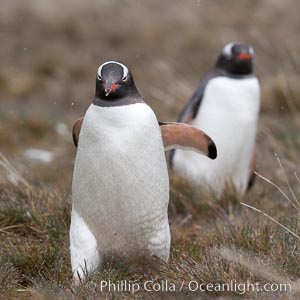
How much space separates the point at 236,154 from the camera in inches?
Answer: 266

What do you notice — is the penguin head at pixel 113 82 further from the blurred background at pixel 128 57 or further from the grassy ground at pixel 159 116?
the blurred background at pixel 128 57

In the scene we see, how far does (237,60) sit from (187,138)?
2.41 meters

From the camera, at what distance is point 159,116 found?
9.38 m

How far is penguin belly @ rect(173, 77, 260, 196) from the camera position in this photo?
6539mm

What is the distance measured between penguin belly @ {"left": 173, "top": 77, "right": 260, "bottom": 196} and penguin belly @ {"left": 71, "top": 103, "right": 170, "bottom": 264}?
222cm

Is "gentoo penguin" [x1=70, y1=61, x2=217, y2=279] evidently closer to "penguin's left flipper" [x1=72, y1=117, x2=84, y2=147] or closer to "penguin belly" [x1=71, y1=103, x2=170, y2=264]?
"penguin belly" [x1=71, y1=103, x2=170, y2=264]

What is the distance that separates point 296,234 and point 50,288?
1347 mm

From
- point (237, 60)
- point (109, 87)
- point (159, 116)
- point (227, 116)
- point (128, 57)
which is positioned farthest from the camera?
point (128, 57)

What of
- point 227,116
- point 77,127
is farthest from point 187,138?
point 227,116

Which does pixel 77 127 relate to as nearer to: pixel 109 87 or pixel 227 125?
pixel 109 87

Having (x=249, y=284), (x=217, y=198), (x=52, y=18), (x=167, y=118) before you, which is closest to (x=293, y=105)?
(x=167, y=118)

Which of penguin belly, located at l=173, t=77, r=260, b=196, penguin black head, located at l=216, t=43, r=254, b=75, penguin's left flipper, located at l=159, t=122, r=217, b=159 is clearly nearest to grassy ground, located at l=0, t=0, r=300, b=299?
penguin belly, located at l=173, t=77, r=260, b=196

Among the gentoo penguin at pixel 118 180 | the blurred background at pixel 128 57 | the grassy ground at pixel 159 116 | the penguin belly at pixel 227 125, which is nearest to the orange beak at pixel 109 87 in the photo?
the gentoo penguin at pixel 118 180

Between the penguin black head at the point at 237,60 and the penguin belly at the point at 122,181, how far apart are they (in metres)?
2.74
